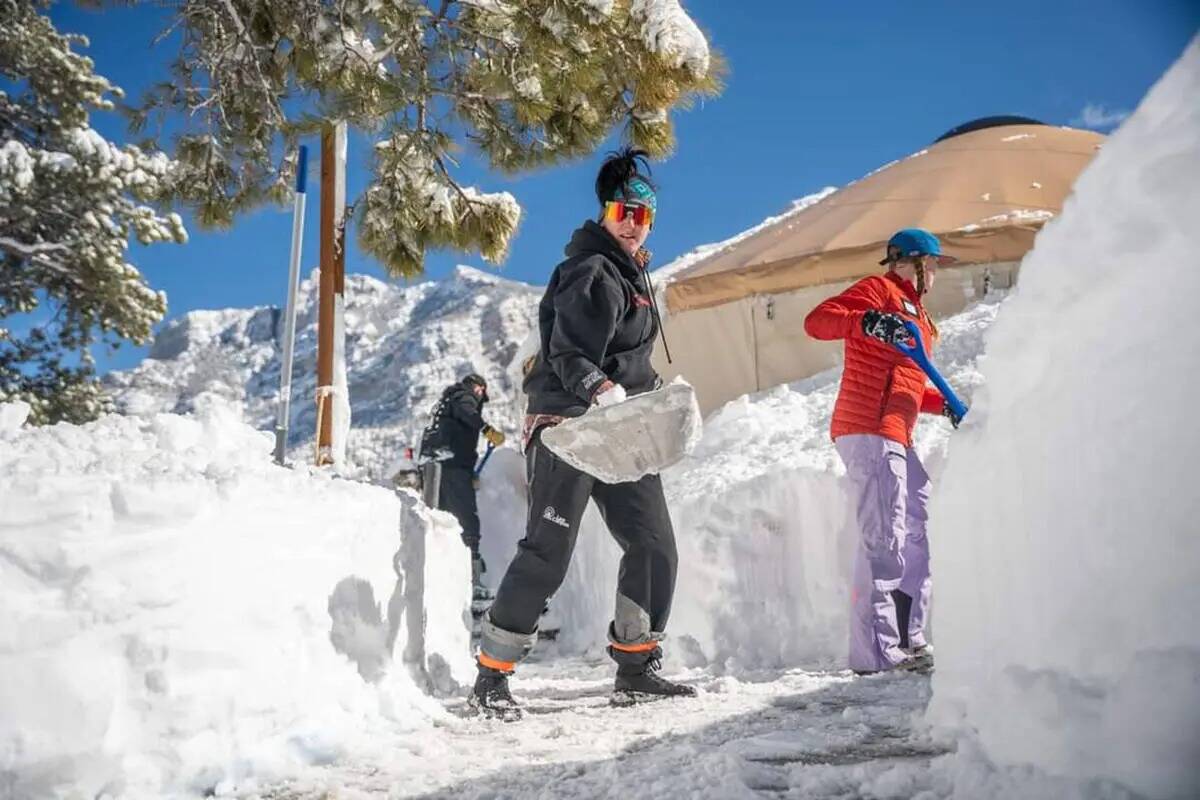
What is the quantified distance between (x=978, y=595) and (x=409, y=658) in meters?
1.89

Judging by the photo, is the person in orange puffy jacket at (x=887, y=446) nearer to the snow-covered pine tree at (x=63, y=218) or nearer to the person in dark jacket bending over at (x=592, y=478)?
the person in dark jacket bending over at (x=592, y=478)

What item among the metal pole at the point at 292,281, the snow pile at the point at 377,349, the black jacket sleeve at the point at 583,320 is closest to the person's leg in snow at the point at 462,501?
the metal pole at the point at 292,281

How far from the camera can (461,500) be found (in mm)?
6410

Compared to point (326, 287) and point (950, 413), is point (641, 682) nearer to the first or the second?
point (950, 413)

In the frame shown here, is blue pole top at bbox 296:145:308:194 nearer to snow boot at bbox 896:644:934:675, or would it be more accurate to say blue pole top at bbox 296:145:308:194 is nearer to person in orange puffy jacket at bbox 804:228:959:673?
person in orange puffy jacket at bbox 804:228:959:673

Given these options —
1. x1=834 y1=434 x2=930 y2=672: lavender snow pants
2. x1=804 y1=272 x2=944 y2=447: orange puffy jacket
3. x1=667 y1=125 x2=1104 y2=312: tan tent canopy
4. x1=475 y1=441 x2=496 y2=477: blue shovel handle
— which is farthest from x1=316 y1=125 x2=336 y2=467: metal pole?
x1=667 y1=125 x2=1104 y2=312: tan tent canopy

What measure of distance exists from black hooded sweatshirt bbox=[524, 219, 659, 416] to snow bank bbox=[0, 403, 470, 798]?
2.36 feet

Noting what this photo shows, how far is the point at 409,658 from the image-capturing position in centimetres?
280

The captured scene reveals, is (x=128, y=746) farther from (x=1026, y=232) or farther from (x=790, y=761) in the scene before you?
(x=1026, y=232)

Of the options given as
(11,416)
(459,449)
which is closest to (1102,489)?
(11,416)

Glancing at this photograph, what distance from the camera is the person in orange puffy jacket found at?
2.96 m

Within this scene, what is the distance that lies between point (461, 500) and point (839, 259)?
3.57 metres

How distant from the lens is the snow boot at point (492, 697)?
8.13ft

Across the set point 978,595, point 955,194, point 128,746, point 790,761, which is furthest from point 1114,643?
point 955,194
